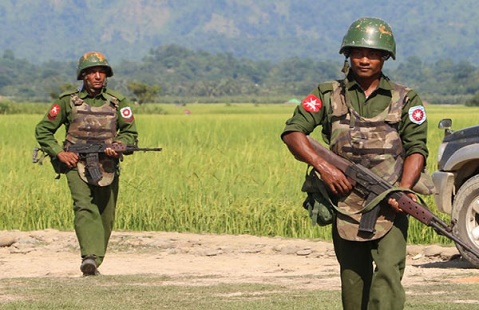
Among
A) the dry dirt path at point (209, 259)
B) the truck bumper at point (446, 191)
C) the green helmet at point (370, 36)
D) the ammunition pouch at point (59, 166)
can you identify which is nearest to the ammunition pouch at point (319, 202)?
the green helmet at point (370, 36)

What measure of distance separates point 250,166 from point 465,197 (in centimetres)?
829

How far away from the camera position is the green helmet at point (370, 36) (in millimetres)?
6855

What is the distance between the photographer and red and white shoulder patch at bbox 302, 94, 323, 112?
23.0 ft

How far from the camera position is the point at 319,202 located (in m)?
7.02

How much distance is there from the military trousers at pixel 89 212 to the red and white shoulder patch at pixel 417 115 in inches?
172

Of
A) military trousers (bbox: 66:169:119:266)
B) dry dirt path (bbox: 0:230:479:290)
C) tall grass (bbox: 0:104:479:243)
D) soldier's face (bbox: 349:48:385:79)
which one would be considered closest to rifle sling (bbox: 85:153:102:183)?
military trousers (bbox: 66:169:119:266)

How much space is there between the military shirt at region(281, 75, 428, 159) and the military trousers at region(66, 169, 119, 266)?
4.11 metres

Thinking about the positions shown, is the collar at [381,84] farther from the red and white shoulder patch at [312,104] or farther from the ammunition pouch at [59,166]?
the ammunition pouch at [59,166]

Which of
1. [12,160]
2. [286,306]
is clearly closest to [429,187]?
[286,306]

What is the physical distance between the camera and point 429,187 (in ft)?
23.1

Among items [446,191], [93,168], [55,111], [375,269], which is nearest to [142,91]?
[446,191]

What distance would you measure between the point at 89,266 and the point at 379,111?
4.37m

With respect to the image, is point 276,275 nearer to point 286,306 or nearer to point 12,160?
point 286,306

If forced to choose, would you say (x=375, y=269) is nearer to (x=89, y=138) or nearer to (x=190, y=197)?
(x=89, y=138)
